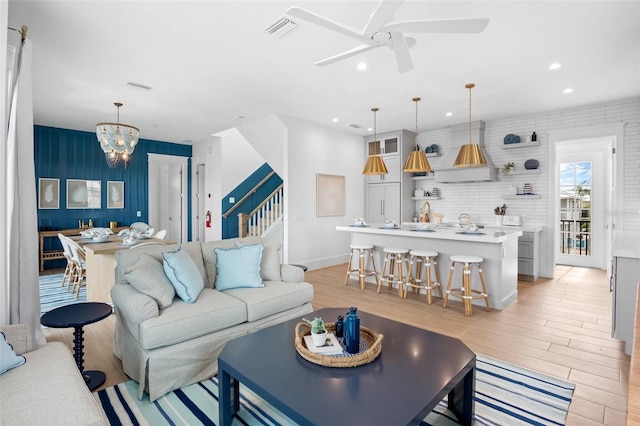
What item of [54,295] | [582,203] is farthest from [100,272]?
[582,203]

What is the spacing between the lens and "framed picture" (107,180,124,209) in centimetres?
749

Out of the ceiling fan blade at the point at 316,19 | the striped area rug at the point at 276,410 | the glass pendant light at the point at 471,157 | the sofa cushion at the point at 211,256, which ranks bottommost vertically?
the striped area rug at the point at 276,410

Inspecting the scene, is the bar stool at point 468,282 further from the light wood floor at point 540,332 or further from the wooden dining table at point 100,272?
the wooden dining table at point 100,272

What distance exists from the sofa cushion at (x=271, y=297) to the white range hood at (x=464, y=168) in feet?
14.5

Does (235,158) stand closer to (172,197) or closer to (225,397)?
(172,197)

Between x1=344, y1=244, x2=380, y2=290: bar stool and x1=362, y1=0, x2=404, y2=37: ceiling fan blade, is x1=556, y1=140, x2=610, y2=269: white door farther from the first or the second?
x1=362, y1=0, x2=404, y2=37: ceiling fan blade

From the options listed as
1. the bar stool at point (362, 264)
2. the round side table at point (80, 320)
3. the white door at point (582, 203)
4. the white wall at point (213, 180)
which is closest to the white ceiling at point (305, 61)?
the white door at point (582, 203)

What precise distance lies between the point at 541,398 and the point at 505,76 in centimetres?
359

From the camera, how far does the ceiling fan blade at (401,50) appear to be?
8.13ft

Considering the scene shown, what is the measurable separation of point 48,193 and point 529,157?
9.32 m

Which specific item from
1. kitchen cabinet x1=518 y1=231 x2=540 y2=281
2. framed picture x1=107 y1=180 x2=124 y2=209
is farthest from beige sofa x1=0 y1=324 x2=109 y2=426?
framed picture x1=107 y1=180 x2=124 y2=209

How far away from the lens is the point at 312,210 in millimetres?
6363

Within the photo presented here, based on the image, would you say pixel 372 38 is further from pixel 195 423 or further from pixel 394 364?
pixel 195 423

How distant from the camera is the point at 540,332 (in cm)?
332
